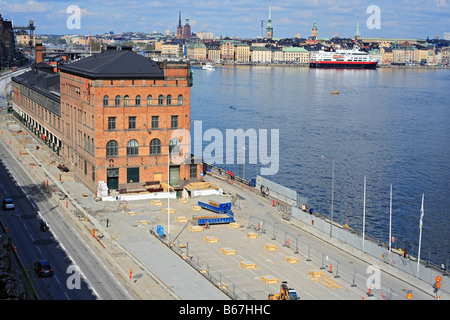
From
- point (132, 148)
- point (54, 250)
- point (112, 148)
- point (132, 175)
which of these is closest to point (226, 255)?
point (54, 250)

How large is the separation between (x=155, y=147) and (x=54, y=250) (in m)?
19.6

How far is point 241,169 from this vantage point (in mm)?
95125

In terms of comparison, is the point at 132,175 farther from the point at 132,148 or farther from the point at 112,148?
the point at 112,148

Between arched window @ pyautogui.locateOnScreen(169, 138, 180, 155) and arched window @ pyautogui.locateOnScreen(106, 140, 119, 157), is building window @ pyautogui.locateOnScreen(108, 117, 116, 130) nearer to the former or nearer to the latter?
arched window @ pyautogui.locateOnScreen(106, 140, 119, 157)

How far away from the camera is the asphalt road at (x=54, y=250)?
40812mm

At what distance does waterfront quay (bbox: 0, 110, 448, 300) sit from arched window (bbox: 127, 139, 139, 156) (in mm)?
5553

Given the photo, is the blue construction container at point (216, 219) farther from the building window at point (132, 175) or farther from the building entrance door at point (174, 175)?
the building window at point (132, 175)

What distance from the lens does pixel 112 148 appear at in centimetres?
6328

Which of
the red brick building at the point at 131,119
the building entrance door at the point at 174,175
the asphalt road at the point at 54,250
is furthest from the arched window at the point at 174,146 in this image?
the asphalt road at the point at 54,250

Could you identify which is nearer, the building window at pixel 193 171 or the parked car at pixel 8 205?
the parked car at pixel 8 205

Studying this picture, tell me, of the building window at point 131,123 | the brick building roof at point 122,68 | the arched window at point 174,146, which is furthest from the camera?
the arched window at point 174,146

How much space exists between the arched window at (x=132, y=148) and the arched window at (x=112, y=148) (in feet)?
4.12
